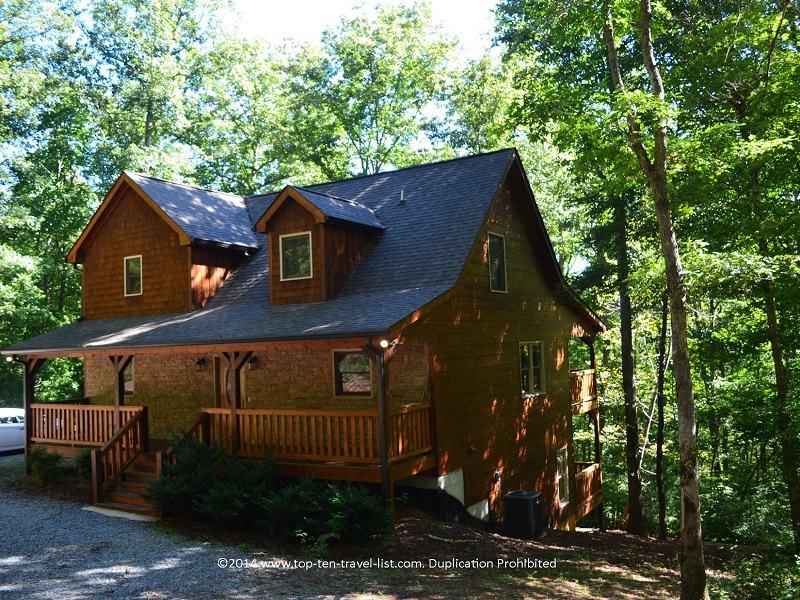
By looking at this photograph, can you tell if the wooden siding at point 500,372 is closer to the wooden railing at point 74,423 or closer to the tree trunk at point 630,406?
the tree trunk at point 630,406

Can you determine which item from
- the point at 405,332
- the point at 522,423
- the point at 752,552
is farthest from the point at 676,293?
the point at 752,552

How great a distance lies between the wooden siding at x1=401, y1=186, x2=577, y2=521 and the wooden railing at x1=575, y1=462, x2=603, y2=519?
27.7 inches

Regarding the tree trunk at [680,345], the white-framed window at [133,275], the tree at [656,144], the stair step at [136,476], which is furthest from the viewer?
the white-framed window at [133,275]

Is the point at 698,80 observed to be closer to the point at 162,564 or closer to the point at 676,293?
the point at 676,293

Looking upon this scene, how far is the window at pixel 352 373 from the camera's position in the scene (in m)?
14.1

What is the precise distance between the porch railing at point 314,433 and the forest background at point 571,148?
18.8 ft

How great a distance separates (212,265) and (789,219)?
13639 millimetres

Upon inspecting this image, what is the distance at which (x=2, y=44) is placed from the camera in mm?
27719

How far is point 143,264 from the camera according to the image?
17.5m

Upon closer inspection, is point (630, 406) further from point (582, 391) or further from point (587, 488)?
point (587, 488)

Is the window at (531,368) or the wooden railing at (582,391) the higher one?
the window at (531,368)

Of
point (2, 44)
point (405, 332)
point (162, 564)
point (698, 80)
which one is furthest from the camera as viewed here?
point (2, 44)

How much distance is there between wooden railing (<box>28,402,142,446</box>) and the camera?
594 inches

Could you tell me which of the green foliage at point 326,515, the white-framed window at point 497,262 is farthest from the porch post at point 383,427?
the white-framed window at point 497,262
